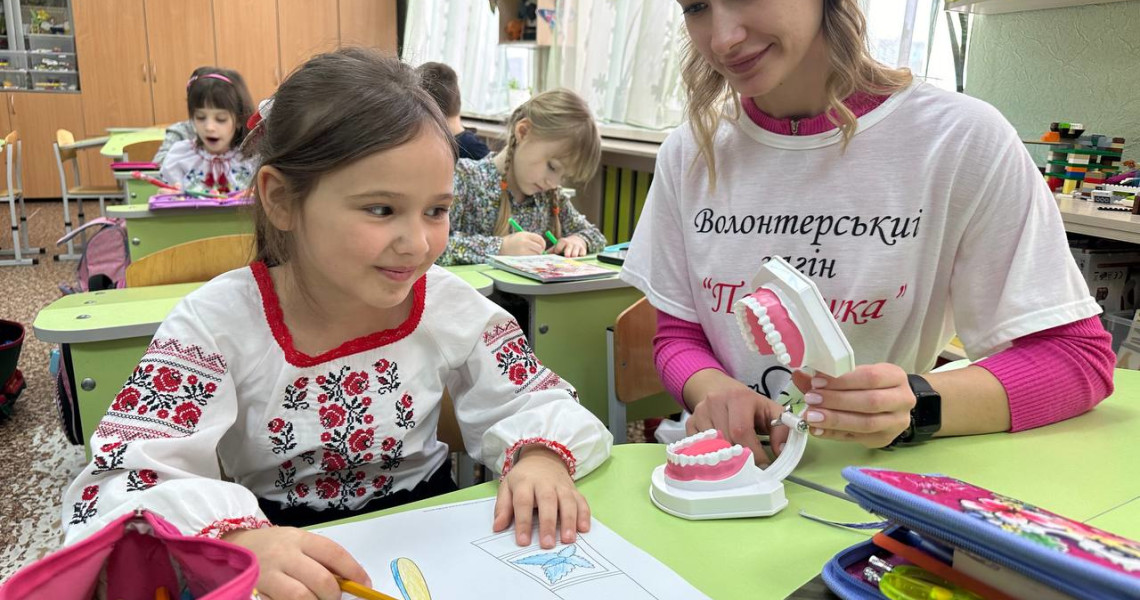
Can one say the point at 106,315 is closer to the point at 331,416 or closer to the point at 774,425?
the point at 331,416

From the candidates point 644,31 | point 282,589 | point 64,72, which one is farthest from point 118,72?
point 282,589

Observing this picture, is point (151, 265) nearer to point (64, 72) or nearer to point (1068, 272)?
point (1068, 272)

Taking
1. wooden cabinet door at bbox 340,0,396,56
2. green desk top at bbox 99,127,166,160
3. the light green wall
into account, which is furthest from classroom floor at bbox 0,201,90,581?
wooden cabinet door at bbox 340,0,396,56

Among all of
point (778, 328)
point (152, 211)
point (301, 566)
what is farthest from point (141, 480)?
point (152, 211)

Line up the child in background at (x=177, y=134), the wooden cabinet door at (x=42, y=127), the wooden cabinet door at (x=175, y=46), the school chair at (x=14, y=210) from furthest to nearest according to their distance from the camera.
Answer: the wooden cabinet door at (x=175, y=46) → the wooden cabinet door at (x=42, y=127) → the school chair at (x=14, y=210) → the child in background at (x=177, y=134)

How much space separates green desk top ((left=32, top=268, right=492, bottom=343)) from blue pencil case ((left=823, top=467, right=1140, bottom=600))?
1.16m

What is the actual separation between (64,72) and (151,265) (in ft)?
20.7

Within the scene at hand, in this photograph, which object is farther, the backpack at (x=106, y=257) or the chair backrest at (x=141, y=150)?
the chair backrest at (x=141, y=150)

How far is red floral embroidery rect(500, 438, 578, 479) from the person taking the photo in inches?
30.8

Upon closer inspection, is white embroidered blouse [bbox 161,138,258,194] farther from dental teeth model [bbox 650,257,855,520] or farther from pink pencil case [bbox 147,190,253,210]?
dental teeth model [bbox 650,257,855,520]

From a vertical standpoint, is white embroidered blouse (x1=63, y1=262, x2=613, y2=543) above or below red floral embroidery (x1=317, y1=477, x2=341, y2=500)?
above

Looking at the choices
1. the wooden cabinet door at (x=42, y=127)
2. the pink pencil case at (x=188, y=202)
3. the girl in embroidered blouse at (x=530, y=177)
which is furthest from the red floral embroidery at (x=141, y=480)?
the wooden cabinet door at (x=42, y=127)

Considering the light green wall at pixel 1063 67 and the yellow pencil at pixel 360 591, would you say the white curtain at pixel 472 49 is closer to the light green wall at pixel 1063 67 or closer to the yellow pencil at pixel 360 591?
the light green wall at pixel 1063 67

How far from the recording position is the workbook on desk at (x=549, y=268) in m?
1.80
